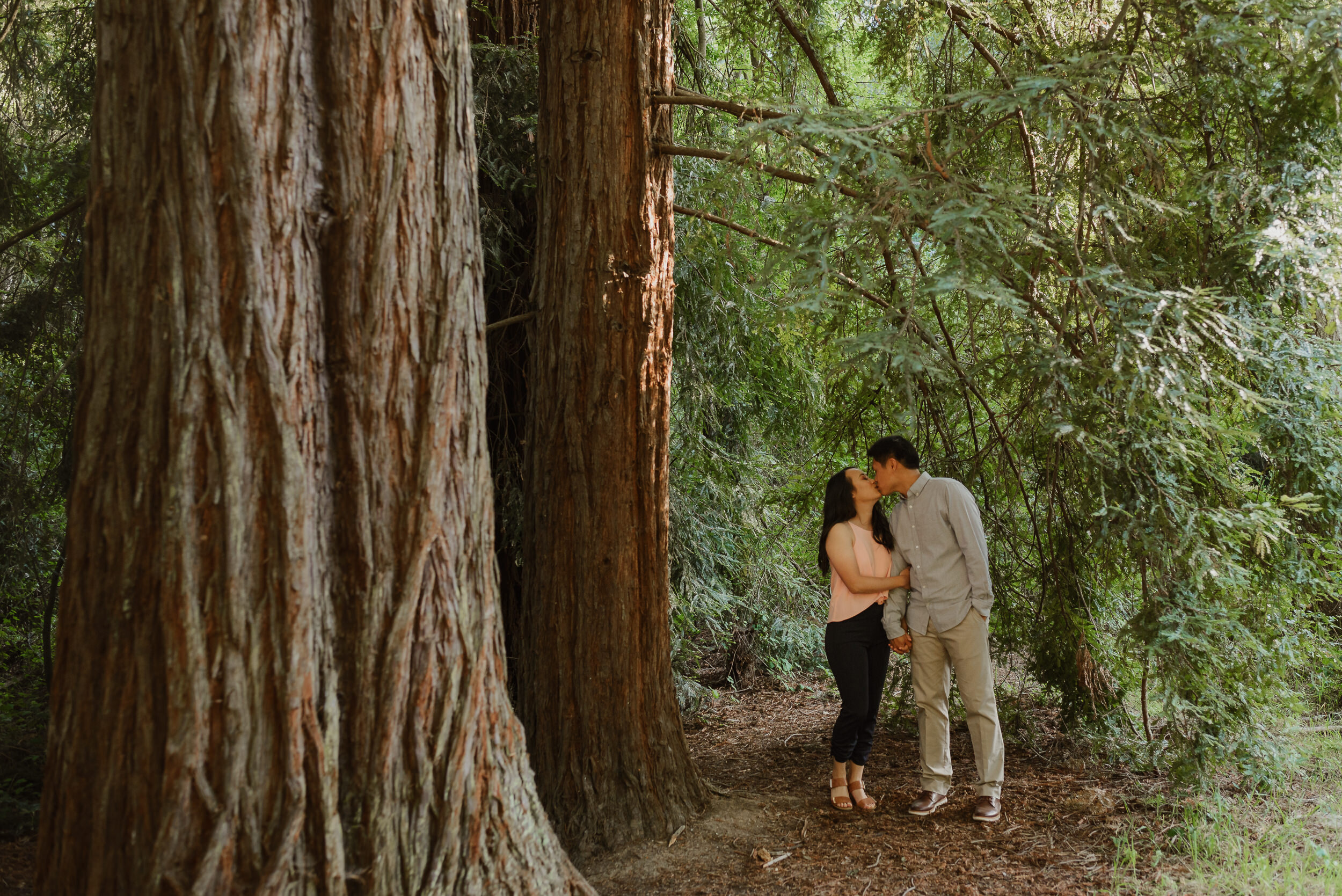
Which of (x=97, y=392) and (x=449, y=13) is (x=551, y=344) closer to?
(x=449, y=13)

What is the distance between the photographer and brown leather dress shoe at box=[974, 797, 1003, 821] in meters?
4.51

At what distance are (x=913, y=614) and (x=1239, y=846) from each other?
Result: 67.0 inches

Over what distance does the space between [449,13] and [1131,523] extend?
3590mm

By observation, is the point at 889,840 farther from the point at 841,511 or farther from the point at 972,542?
the point at 841,511

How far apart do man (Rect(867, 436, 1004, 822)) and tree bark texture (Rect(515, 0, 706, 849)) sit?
4.29ft

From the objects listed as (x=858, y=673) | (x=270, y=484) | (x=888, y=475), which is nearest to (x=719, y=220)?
(x=888, y=475)

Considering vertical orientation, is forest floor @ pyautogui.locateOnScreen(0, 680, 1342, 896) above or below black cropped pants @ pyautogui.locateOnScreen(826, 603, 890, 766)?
below

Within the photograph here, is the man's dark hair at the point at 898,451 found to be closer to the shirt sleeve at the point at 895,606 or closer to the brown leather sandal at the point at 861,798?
the shirt sleeve at the point at 895,606

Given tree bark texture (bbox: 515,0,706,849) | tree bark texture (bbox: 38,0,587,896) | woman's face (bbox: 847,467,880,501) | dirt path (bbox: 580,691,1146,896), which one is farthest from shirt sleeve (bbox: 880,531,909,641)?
tree bark texture (bbox: 38,0,587,896)

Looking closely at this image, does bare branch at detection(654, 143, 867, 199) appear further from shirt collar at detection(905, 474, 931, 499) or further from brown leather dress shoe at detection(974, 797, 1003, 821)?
brown leather dress shoe at detection(974, 797, 1003, 821)

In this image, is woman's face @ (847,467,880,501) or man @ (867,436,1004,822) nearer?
man @ (867,436,1004,822)

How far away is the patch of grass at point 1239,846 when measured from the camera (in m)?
3.69

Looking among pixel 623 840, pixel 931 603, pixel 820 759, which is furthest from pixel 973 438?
pixel 623 840

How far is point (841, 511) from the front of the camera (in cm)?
486
